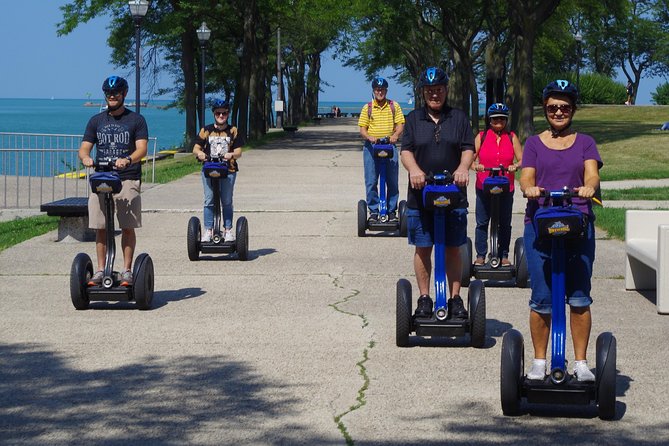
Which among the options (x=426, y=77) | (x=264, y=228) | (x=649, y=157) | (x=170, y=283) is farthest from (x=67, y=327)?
(x=649, y=157)

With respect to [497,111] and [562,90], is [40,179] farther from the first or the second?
[562,90]

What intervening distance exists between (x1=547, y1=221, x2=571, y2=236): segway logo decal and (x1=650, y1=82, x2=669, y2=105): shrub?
246 ft

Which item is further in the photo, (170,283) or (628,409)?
(170,283)

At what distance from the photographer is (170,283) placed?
11906mm

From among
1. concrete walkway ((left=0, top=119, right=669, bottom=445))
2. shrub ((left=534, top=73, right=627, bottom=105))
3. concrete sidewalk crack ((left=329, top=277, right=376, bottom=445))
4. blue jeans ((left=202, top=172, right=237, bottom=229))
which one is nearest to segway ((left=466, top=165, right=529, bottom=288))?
concrete walkway ((left=0, top=119, right=669, bottom=445))

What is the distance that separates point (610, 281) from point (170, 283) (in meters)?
4.12

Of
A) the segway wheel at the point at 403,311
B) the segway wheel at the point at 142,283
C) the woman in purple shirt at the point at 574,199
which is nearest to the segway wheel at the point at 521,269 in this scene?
the segway wheel at the point at 403,311

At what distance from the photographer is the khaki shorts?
33.9 feet

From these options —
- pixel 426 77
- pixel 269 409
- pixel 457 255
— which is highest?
pixel 426 77

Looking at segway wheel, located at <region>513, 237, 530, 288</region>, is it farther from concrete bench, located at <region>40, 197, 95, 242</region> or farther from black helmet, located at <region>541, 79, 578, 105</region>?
concrete bench, located at <region>40, 197, 95, 242</region>

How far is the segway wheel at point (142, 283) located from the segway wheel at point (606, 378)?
174 inches

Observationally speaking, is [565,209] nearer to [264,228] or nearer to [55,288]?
[55,288]

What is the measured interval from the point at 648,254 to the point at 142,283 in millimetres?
4237

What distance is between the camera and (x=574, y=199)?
6750 millimetres
